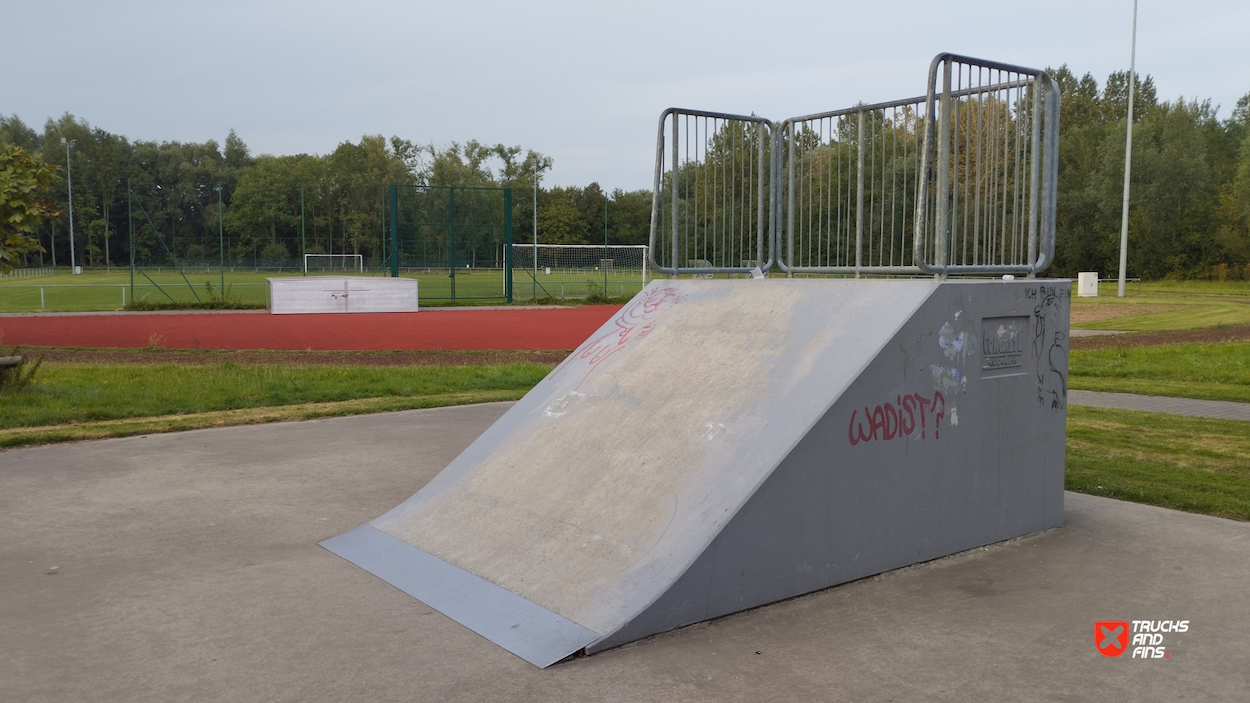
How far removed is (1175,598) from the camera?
419cm

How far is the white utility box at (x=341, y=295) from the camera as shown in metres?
27.6

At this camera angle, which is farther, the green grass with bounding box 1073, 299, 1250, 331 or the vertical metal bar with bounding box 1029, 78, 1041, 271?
the green grass with bounding box 1073, 299, 1250, 331

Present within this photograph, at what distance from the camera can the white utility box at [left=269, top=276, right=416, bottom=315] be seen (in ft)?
90.4

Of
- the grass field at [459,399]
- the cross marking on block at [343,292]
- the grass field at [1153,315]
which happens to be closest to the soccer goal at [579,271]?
the cross marking on block at [343,292]

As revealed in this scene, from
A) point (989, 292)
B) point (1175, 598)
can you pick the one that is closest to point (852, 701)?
point (1175, 598)

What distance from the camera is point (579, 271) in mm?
41688

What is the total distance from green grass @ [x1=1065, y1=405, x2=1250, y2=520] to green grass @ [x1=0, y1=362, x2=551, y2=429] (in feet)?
21.0

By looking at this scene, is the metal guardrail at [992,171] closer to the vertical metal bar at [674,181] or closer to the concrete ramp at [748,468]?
the concrete ramp at [748,468]

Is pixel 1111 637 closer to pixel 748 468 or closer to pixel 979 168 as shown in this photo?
pixel 748 468

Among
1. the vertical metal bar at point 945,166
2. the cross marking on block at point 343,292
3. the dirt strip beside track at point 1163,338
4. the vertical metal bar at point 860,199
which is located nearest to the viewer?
the vertical metal bar at point 945,166

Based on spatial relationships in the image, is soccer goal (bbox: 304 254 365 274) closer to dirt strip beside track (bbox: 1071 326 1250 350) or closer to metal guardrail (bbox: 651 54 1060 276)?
dirt strip beside track (bbox: 1071 326 1250 350)

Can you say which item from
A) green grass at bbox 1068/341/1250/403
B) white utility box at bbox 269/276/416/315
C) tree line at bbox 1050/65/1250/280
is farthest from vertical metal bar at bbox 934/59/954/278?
tree line at bbox 1050/65/1250/280

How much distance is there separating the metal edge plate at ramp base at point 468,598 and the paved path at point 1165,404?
8.08m

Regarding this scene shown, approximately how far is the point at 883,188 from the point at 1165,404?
19.3 feet
